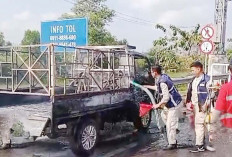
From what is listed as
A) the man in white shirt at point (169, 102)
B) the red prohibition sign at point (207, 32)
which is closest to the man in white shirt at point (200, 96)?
the man in white shirt at point (169, 102)

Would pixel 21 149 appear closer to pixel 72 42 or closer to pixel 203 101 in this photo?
pixel 203 101

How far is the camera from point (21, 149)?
6.89m

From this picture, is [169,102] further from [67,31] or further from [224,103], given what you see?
[67,31]

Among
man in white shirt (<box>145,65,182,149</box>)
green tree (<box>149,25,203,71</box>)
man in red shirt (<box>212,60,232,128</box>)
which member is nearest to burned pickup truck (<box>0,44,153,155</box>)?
man in white shirt (<box>145,65,182,149</box>)

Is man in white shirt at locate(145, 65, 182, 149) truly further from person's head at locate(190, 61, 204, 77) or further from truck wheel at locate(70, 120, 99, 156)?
truck wheel at locate(70, 120, 99, 156)

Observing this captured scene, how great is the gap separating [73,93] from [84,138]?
0.86 m

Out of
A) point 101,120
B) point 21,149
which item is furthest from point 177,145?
point 21,149

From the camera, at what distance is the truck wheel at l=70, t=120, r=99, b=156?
20.5 ft

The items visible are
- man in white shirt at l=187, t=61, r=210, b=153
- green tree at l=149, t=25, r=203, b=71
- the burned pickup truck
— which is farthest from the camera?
green tree at l=149, t=25, r=203, b=71

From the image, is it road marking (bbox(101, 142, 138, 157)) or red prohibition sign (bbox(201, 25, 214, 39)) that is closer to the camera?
road marking (bbox(101, 142, 138, 157))

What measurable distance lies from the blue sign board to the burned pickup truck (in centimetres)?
150

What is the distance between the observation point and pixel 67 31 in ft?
34.3

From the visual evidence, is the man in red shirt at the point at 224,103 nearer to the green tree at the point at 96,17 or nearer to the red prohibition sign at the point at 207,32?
the red prohibition sign at the point at 207,32

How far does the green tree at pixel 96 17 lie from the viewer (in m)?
25.8
